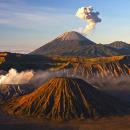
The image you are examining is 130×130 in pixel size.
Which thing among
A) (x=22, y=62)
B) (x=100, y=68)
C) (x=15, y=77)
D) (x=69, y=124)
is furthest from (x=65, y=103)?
(x=22, y=62)

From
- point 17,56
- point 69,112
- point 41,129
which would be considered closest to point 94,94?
point 69,112

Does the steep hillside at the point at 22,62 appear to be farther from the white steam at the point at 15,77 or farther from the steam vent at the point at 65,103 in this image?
the steam vent at the point at 65,103

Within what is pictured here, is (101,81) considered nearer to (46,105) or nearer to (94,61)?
(94,61)

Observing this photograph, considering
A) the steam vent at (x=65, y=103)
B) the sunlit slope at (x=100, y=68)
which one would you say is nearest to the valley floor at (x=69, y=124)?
the steam vent at (x=65, y=103)

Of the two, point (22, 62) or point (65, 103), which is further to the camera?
point (22, 62)

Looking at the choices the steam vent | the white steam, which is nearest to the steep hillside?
the white steam

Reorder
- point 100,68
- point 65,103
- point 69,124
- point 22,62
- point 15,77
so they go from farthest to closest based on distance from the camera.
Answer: point 22,62
point 100,68
point 15,77
point 65,103
point 69,124

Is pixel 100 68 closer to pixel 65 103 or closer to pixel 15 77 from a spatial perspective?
pixel 15 77
